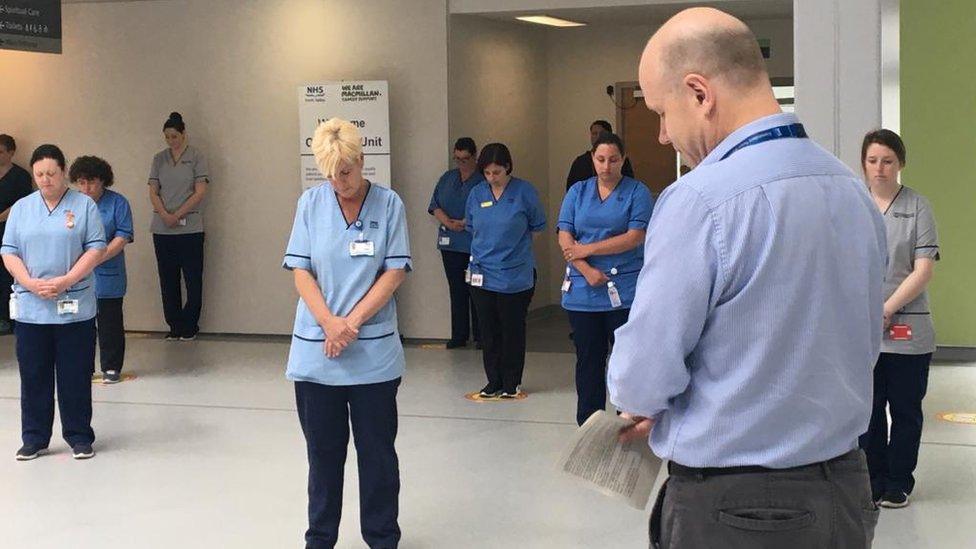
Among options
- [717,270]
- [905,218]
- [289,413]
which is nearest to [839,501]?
[717,270]

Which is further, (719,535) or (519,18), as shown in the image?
(519,18)

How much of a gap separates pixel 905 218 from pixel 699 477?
3.58 metres

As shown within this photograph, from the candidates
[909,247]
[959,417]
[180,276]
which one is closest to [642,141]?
[180,276]

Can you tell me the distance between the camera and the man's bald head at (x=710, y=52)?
1829mm

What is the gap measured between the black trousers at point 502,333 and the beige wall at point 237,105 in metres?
2.56

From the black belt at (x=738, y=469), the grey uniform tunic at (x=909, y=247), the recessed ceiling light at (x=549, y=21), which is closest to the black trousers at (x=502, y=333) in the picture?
the grey uniform tunic at (x=909, y=247)

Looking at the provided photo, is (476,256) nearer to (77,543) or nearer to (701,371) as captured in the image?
(77,543)

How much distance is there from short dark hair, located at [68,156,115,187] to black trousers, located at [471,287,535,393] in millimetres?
2526

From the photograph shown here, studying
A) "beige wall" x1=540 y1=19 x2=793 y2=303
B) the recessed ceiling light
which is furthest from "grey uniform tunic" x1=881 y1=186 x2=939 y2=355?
"beige wall" x1=540 y1=19 x2=793 y2=303

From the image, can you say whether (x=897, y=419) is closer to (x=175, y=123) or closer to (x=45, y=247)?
(x=45, y=247)

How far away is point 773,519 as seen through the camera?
1.86 metres

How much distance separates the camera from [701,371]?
1873 mm

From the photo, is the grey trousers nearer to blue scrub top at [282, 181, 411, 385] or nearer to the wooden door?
blue scrub top at [282, 181, 411, 385]

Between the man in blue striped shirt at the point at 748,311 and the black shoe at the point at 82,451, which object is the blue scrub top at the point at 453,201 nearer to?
the black shoe at the point at 82,451
